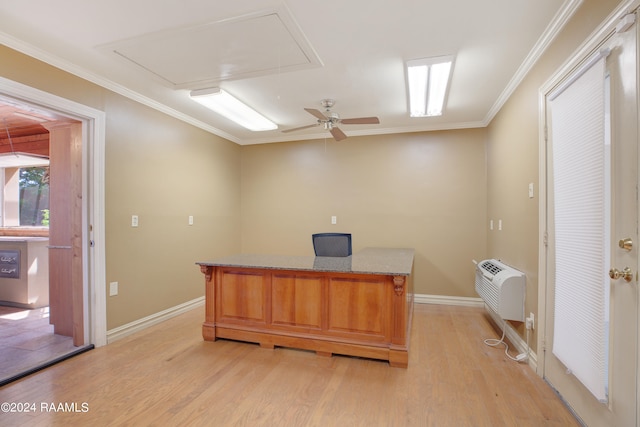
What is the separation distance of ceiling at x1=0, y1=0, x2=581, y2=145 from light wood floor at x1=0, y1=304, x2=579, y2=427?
241cm

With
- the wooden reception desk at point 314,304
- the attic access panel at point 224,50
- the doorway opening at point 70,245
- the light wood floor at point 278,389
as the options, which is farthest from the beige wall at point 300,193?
the wooden reception desk at point 314,304

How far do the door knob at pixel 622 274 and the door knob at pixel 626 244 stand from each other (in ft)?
0.29

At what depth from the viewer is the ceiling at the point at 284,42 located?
74.5 inches

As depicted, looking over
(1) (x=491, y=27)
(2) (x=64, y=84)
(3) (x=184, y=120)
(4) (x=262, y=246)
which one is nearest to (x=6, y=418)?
(2) (x=64, y=84)

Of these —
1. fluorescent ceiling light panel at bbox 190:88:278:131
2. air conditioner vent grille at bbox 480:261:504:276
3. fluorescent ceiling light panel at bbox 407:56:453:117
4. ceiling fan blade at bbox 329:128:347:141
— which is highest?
fluorescent ceiling light panel at bbox 407:56:453:117

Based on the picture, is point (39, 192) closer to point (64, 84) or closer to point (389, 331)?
point (64, 84)

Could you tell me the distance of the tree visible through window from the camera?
198 inches

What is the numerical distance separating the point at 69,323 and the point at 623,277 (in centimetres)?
423

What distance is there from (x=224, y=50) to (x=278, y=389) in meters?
2.46

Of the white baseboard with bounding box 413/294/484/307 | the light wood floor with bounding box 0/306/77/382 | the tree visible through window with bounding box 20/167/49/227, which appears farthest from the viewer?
the tree visible through window with bounding box 20/167/49/227

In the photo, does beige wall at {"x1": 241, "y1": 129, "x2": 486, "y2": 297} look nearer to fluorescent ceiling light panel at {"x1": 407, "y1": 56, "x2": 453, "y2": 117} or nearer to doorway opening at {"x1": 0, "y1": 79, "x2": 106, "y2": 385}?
fluorescent ceiling light panel at {"x1": 407, "y1": 56, "x2": 453, "y2": 117}

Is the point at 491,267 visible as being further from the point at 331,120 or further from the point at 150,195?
the point at 150,195

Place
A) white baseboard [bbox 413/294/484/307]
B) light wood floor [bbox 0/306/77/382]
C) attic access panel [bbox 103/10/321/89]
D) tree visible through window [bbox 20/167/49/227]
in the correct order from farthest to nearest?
1. tree visible through window [bbox 20/167/49/227]
2. white baseboard [bbox 413/294/484/307]
3. light wood floor [bbox 0/306/77/382]
4. attic access panel [bbox 103/10/321/89]

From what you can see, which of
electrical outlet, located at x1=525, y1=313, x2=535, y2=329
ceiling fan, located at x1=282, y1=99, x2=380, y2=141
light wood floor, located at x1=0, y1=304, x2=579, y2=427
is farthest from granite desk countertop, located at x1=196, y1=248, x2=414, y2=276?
ceiling fan, located at x1=282, y1=99, x2=380, y2=141
